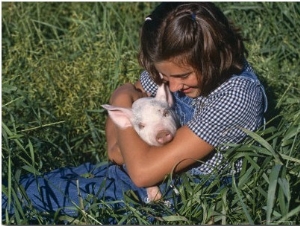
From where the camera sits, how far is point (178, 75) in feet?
11.2

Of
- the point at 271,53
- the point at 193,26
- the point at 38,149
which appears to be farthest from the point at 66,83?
the point at 193,26

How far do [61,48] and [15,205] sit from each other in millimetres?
2185

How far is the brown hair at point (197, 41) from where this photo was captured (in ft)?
11.0

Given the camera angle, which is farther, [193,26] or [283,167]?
[193,26]

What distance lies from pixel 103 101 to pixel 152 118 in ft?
4.35

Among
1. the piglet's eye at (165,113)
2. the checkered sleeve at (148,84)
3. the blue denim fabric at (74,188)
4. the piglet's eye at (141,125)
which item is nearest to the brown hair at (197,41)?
the piglet's eye at (165,113)

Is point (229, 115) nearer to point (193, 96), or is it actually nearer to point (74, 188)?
point (193, 96)

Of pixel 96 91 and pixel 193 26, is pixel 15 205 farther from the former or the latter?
pixel 96 91

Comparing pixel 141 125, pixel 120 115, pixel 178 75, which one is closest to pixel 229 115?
pixel 178 75

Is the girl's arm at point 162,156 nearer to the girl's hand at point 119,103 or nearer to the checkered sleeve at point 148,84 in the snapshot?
the girl's hand at point 119,103

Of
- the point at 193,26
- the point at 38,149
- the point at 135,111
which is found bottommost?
the point at 38,149

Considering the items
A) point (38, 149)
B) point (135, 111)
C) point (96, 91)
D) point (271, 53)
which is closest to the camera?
point (135, 111)

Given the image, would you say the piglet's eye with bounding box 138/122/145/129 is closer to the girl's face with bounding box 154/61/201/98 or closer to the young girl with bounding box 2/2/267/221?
the young girl with bounding box 2/2/267/221

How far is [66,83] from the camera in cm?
486
